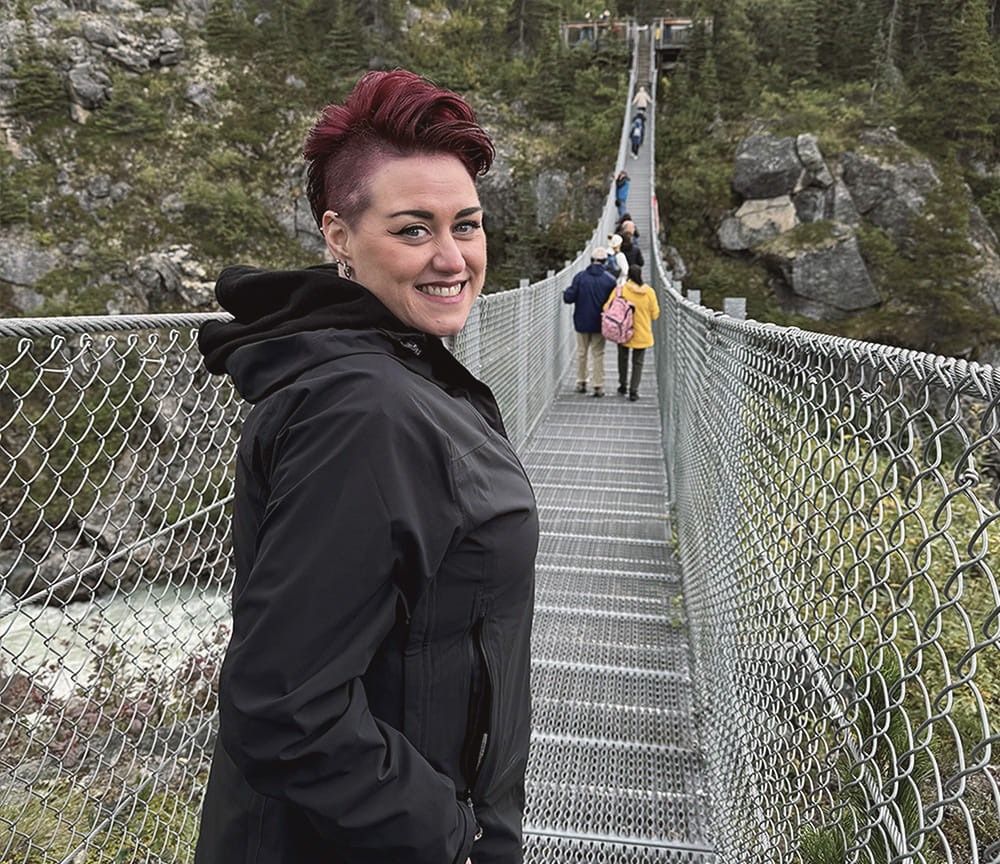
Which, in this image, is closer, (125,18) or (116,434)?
(116,434)

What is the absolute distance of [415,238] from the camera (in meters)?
1.00

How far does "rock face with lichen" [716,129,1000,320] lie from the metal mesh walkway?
1535cm

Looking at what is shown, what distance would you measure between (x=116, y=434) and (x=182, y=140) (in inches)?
498

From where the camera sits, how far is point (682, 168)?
801 inches

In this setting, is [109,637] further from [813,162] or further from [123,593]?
[813,162]

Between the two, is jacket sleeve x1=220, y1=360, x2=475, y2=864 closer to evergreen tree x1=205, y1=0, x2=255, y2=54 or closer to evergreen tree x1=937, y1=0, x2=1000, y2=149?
evergreen tree x1=937, y1=0, x2=1000, y2=149

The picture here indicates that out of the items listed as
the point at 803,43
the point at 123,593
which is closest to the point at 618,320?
the point at 123,593

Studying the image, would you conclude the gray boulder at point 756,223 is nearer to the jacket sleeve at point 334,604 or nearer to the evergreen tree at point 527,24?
the evergreen tree at point 527,24

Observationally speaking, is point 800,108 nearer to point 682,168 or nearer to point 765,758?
point 682,168

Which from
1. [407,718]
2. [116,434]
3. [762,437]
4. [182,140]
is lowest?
[116,434]

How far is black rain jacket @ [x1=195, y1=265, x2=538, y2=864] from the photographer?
2.50ft

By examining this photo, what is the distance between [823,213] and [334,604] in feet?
68.8

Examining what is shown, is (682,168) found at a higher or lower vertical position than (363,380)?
lower

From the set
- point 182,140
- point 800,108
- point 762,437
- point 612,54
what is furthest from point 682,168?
point 762,437
